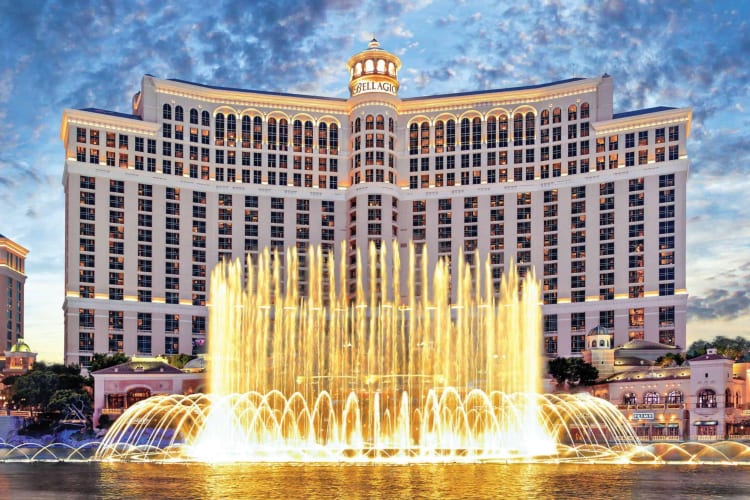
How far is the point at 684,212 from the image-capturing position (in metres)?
137

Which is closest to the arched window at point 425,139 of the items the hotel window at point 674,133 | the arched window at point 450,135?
the arched window at point 450,135

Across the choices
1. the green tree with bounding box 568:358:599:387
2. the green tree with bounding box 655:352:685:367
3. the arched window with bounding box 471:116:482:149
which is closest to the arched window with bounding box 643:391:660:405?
the green tree with bounding box 568:358:599:387

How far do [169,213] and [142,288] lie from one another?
1250cm

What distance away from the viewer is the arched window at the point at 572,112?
147175 millimetres

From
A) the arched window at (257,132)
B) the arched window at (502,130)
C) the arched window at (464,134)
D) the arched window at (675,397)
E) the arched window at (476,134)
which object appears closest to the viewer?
the arched window at (675,397)

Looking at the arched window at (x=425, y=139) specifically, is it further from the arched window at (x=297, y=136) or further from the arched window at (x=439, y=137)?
the arched window at (x=297, y=136)

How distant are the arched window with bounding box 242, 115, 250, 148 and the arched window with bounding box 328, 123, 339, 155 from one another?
43.4 ft

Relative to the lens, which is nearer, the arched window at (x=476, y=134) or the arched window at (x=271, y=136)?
the arched window at (x=476, y=134)

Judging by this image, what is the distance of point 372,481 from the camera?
53.5 metres

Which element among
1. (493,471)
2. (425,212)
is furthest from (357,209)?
(493,471)

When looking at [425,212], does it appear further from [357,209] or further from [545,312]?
[545,312]

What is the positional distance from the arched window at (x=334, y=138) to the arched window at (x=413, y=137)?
12.0 meters

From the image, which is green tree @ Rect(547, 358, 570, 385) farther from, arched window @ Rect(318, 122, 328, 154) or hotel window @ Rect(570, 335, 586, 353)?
arched window @ Rect(318, 122, 328, 154)

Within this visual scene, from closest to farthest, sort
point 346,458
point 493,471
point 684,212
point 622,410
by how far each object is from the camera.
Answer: point 493,471, point 346,458, point 622,410, point 684,212
